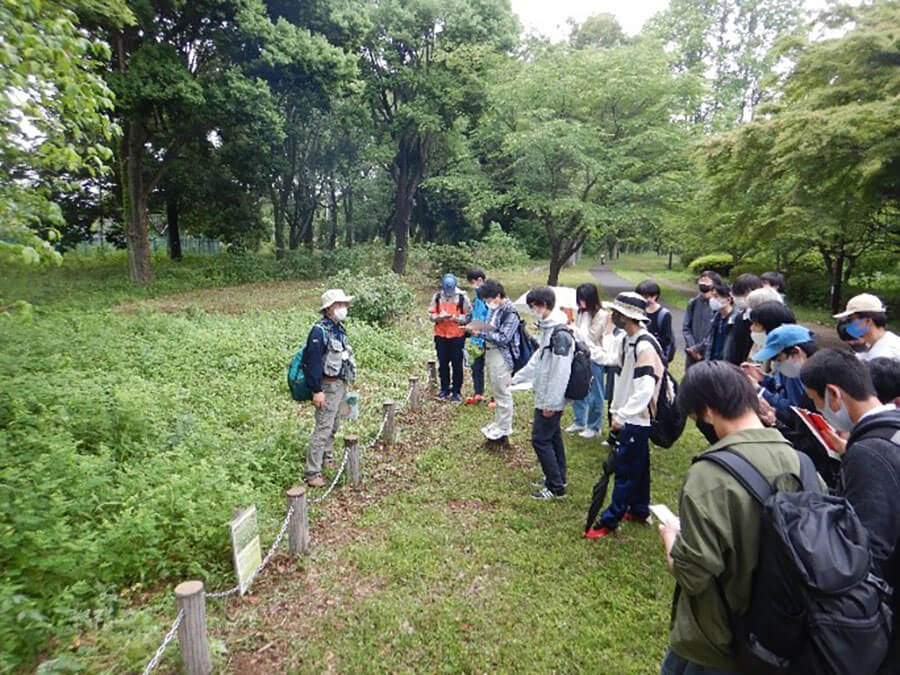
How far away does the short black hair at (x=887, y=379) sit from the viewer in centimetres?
277

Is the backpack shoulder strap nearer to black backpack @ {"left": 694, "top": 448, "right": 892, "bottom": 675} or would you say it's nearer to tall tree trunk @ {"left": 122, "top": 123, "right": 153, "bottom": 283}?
black backpack @ {"left": 694, "top": 448, "right": 892, "bottom": 675}

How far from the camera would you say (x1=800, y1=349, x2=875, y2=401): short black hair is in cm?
241

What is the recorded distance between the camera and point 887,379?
→ 2789 millimetres

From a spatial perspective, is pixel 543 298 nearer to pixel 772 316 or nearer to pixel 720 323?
pixel 772 316

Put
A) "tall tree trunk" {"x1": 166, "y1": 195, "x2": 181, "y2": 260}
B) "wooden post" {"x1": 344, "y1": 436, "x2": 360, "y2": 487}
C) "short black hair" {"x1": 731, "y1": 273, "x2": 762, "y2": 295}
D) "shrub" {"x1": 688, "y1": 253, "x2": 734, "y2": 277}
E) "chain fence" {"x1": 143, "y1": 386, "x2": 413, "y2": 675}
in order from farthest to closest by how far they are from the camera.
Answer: "shrub" {"x1": 688, "y1": 253, "x2": 734, "y2": 277}
"tall tree trunk" {"x1": 166, "y1": 195, "x2": 181, "y2": 260}
"short black hair" {"x1": 731, "y1": 273, "x2": 762, "y2": 295}
"wooden post" {"x1": 344, "y1": 436, "x2": 360, "y2": 487}
"chain fence" {"x1": 143, "y1": 386, "x2": 413, "y2": 675}

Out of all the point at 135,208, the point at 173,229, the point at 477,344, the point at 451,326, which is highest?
the point at 135,208

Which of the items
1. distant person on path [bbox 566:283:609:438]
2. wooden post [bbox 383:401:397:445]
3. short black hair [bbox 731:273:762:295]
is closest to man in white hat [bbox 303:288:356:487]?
wooden post [bbox 383:401:397:445]

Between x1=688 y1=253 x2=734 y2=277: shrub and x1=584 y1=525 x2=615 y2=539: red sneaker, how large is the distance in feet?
81.8

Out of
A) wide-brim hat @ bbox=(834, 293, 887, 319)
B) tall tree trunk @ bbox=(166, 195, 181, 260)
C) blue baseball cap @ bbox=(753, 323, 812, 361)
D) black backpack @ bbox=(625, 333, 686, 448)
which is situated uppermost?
tall tree trunk @ bbox=(166, 195, 181, 260)

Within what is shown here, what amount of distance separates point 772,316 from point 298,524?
4.52 meters

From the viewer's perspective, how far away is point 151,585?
3.93 m

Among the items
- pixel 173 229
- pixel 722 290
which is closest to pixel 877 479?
pixel 722 290

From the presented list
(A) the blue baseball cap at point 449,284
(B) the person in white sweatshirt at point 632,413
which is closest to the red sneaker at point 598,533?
(B) the person in white sweatshirt at point 632,413

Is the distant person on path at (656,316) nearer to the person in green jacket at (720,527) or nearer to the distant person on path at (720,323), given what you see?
the distant person on path at (720,323)
